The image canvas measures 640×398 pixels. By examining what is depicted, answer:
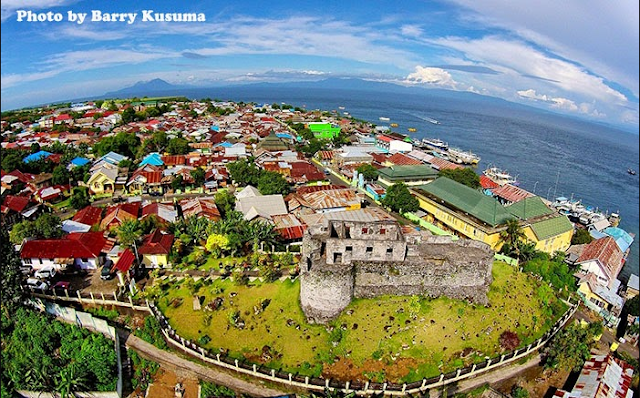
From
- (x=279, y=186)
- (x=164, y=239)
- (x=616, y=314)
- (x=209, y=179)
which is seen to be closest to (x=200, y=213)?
(x=164, y=239)

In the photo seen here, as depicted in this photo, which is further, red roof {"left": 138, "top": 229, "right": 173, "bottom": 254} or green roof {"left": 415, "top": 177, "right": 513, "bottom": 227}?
green roof {"left": 415, "top": 177, "right": 513, "bottom": 227}

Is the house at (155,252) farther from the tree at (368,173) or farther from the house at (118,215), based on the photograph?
the tree at (368,173)

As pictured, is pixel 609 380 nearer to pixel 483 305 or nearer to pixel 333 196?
pixel 483 305

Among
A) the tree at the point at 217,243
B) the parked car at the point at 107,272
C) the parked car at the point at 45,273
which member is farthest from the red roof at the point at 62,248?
the tree at the point at 217,243

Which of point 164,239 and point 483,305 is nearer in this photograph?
point 483,305

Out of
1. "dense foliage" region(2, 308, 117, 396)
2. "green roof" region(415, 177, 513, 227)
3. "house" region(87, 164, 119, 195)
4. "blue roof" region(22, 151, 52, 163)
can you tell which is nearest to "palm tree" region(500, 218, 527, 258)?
"green roof" region(415, 177, 513, 227)

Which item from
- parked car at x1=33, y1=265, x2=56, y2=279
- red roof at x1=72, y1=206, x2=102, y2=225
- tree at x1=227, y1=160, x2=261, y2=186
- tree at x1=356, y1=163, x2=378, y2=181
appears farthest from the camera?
tree at x1=356, y1=163, x2=378, y2=181

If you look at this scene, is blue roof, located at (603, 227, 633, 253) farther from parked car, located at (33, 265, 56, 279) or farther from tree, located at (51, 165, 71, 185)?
tree, located at (51, 165, 71, 185)
